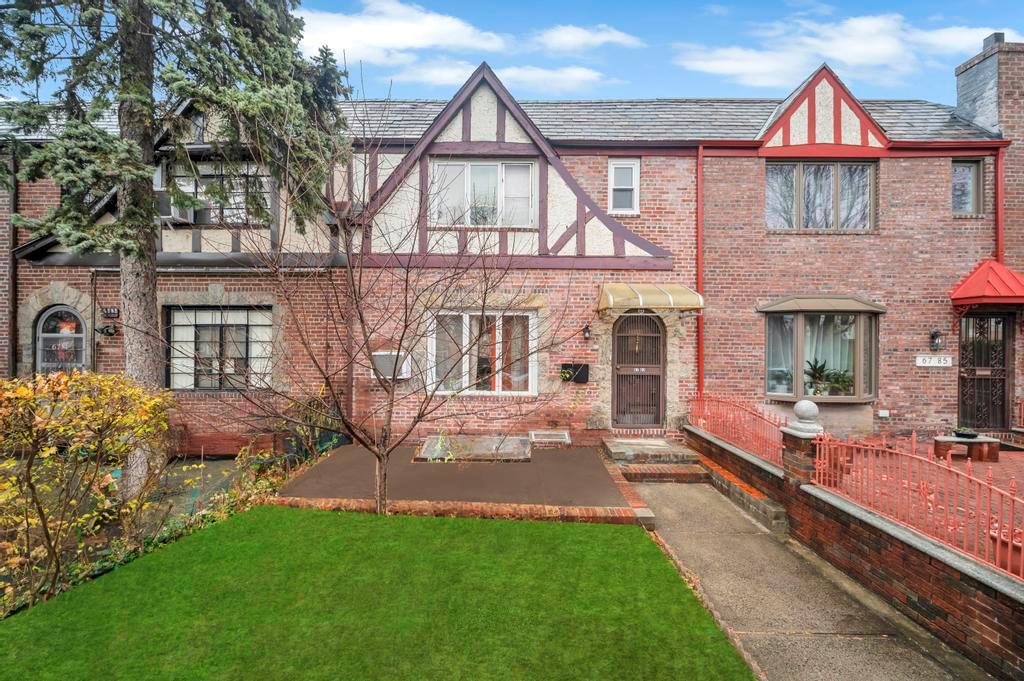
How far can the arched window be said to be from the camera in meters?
10.0

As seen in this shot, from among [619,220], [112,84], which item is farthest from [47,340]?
[619,220]

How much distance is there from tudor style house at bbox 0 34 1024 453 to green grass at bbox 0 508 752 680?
512cm

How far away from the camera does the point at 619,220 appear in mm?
10391

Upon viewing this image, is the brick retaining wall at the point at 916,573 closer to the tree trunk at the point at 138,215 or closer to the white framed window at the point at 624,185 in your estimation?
the white framed window at the point at 624,185

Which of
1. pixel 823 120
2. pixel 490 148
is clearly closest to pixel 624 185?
pixel 490 148

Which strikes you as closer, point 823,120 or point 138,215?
point 138,215

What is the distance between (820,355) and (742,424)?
4.08 m

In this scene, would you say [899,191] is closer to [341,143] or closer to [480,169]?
[480,169]

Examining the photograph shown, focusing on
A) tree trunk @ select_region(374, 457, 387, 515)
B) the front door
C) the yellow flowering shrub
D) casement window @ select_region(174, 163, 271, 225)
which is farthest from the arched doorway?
the yellow flowering shrub

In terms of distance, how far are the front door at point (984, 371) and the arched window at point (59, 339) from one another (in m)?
19.9

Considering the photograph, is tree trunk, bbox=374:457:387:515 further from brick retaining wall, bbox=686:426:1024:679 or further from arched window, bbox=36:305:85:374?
arched window, bbox=36:305:85:374

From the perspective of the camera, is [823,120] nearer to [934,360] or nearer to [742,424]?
[934,360]

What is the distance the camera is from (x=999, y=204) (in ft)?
33.7

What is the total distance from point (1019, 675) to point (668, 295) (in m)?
6.75
